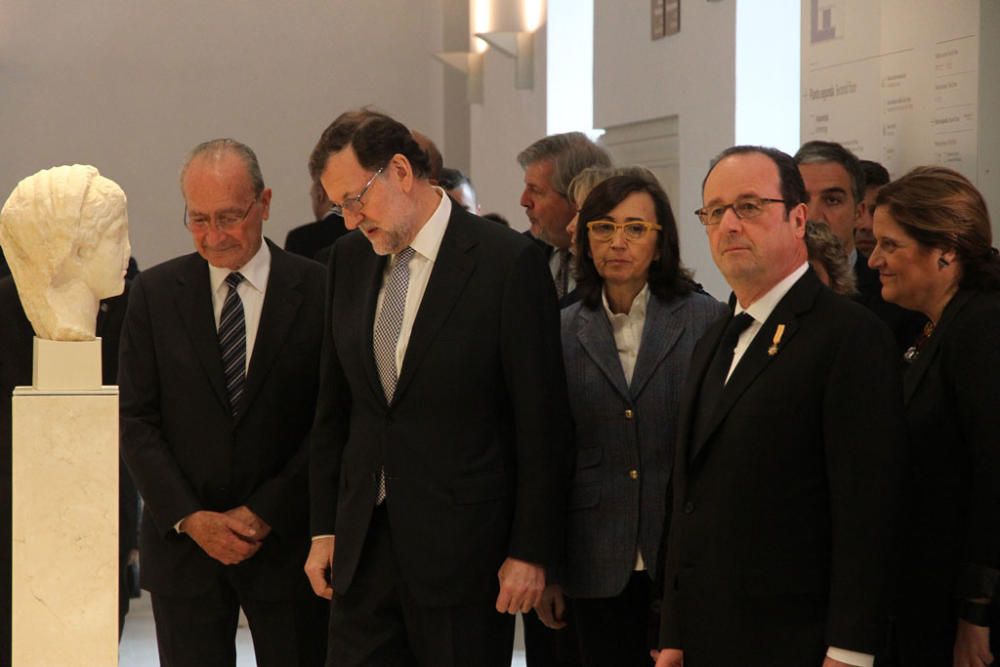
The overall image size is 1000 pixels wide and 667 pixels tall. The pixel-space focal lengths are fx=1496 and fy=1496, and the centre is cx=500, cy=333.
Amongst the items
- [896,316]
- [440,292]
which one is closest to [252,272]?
[440,292]

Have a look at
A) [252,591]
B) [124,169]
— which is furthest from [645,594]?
[124,169]

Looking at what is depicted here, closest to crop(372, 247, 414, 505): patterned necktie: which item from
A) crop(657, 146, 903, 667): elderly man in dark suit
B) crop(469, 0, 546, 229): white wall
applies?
crop(657, 146, 903, 667): elderly man in dark suit

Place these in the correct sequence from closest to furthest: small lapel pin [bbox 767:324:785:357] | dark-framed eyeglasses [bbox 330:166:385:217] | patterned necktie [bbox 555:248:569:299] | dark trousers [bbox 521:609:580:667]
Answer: small lapel pin [bbox 767:324:785:357], dark-framed eyeglasses [bbox 330:166:385:217], dark trousers [bbox 521:609:580:667], patterned necktie [bbox 555:248:569:299]

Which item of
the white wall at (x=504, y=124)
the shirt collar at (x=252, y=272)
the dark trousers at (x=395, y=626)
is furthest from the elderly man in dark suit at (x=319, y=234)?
the white wall at (x=504, y=124)

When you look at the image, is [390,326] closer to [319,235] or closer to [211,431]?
[211,431]

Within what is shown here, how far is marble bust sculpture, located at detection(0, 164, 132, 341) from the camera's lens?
3449 mm

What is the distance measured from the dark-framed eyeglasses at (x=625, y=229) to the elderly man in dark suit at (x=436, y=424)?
339 mm

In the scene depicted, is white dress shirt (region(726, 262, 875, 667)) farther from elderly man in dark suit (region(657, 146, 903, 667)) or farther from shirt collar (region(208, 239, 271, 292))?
shirt collar (region(208, 239, 271, 292))

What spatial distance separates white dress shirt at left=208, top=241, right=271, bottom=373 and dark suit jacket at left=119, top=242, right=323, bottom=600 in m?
0.03

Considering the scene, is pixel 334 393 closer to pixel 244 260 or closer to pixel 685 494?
pixel 244 260

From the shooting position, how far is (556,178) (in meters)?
5.11

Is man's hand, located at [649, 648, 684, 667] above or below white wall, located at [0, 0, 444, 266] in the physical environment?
below

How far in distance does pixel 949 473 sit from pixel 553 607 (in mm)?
1163

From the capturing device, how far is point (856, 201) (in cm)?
479
